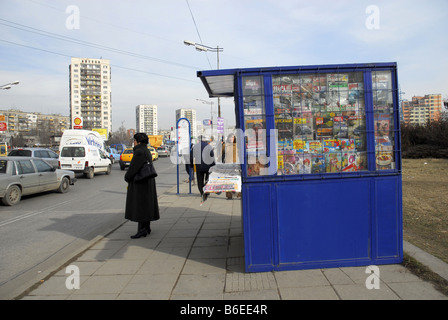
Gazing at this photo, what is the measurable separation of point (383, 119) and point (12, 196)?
35.7 feet

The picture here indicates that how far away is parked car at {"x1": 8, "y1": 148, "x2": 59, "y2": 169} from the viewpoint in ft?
63.6

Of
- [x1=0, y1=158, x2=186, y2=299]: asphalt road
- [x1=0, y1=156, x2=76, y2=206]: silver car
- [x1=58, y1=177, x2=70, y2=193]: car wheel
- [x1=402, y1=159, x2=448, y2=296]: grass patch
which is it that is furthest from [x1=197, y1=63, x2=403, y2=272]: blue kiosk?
[x1=58, y1=177, x2=70, y2=193]: car wheel

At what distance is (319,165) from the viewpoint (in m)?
4.22

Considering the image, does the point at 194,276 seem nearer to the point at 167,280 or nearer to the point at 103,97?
the point at 167,280

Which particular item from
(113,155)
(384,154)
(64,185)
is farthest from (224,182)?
(113,155)

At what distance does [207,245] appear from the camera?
5668mm

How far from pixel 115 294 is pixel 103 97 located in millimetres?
118304

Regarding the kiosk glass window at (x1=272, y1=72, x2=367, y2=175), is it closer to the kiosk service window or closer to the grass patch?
the kiosk service window

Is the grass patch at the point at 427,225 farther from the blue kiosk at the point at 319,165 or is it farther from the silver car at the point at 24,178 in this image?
the silver car at the point at 24,178

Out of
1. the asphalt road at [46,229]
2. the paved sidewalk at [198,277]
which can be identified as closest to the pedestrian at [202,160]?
the asphalt road at [46,229]

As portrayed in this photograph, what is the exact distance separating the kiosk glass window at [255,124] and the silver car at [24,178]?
9293 mm

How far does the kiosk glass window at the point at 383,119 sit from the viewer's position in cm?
423
